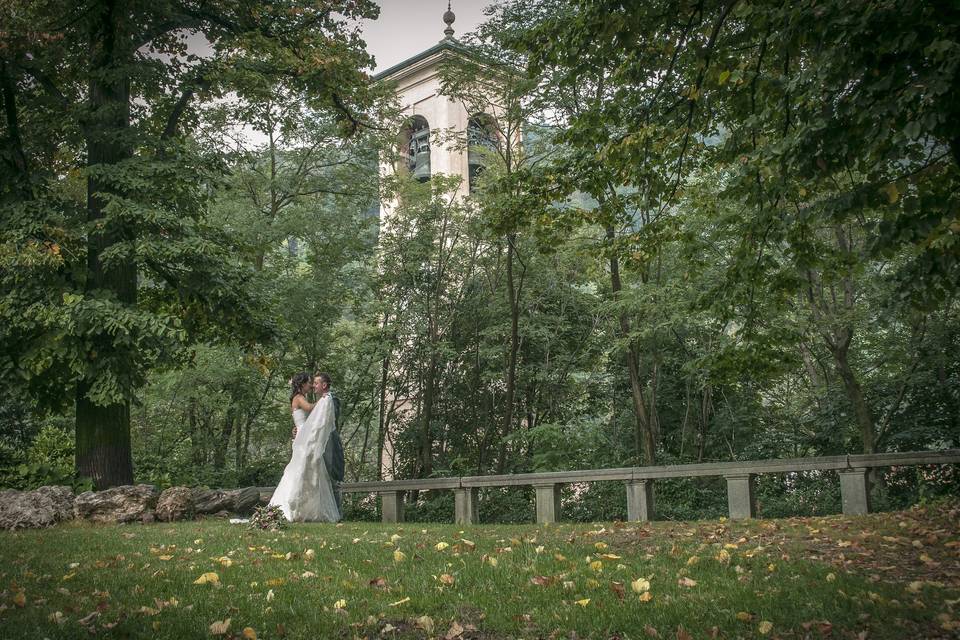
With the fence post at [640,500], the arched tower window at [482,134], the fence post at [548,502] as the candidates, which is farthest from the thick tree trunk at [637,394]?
the fence post at [640,500]

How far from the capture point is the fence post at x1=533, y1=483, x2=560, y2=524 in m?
12.6

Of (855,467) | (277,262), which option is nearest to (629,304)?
(855,467)

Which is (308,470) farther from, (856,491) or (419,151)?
(419,151)

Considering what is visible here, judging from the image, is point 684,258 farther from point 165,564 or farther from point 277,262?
point 277,262

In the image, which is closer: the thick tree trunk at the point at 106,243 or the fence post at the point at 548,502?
the fence post at the point at 548,502

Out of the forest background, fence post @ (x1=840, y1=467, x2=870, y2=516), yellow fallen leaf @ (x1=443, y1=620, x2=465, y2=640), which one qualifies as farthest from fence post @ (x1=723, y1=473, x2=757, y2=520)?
yellow fallen leaf @ (x1=443, y1=620, x2=465, y2=640)

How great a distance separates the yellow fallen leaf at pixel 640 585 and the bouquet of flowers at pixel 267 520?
5799 mm

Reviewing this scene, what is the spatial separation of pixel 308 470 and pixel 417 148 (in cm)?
1828

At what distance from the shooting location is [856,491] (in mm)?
9930

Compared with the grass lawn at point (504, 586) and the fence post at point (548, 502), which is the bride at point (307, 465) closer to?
the fence post at point (548, 502)

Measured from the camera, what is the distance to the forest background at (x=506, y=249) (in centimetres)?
742

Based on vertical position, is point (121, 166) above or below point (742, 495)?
above

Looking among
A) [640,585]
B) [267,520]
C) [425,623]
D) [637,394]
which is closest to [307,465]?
[267,520]

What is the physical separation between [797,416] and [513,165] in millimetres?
9385
